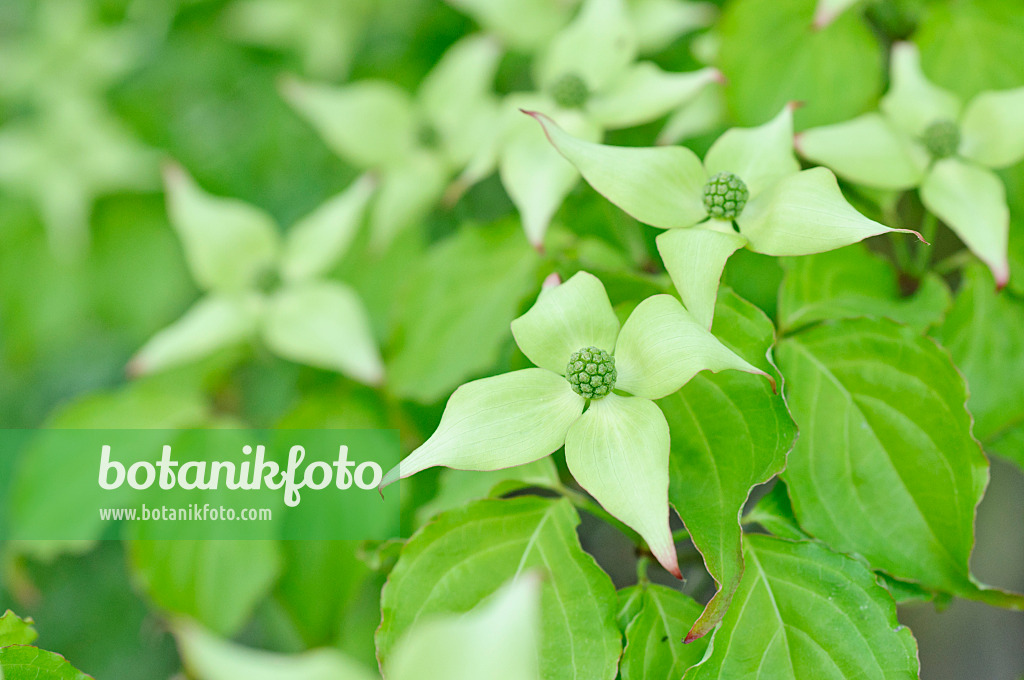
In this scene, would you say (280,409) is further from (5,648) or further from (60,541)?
(5,648)

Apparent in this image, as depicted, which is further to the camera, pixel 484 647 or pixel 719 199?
pixel 719 199

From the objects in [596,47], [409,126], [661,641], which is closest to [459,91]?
[409,126]

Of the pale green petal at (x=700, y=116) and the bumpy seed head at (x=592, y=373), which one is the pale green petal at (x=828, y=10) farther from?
the bumpy seed head at (x=592, y=373)

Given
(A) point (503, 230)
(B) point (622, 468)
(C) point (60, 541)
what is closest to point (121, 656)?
(C) point (60, 541)

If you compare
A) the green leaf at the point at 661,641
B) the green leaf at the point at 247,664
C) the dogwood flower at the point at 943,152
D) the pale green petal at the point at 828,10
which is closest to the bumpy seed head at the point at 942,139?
the dogwood flower at the point at 943,152

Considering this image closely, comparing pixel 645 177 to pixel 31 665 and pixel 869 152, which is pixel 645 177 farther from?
pixel 31 665

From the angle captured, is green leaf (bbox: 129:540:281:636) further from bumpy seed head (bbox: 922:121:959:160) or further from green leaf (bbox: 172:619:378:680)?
bumpy seed head (bbox: 922:121:959:160)
